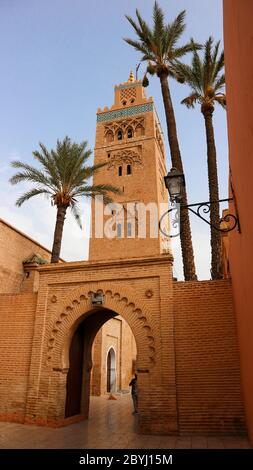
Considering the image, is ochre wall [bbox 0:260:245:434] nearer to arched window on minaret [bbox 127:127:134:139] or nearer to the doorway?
the doorway

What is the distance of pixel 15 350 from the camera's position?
9.54 metres

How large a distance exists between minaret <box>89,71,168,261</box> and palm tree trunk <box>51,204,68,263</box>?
23.6ft

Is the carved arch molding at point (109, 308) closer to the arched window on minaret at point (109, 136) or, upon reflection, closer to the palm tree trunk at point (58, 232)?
the palm tree trunk at point (58, 232)

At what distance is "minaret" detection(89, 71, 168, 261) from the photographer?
71.5ft

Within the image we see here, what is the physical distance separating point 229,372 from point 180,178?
15.3ft

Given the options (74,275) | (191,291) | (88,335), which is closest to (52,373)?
(88,335)

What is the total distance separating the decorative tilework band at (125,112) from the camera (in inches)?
1019

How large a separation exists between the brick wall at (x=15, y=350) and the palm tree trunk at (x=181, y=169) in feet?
16.0

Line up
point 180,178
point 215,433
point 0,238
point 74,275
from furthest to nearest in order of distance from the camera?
point 0,238 → point 74,275 → point 215,433 → point 180,178

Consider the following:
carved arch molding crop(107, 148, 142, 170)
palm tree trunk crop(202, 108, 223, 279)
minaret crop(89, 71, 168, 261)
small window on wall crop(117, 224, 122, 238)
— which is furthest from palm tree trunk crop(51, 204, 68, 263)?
carved arch molding crop(107, 148, 142, 170)

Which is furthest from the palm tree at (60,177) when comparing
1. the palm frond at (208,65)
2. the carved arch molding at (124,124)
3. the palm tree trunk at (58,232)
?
the carved arch molding at (124,124)
